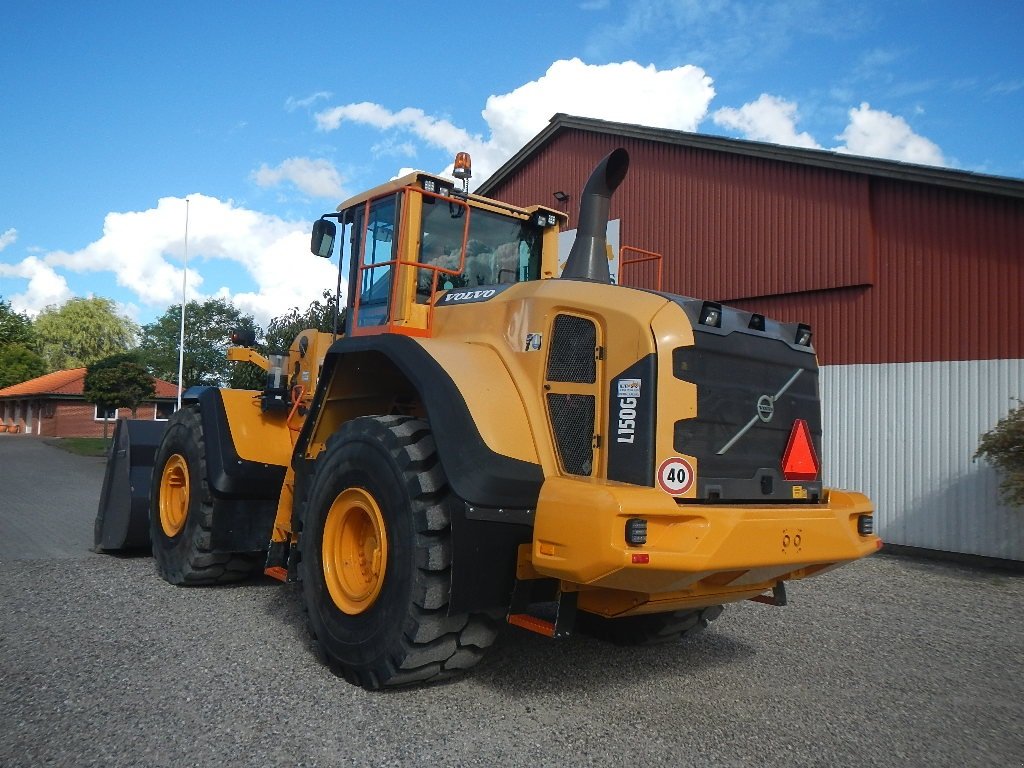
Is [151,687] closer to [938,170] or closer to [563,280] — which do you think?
[563,280]

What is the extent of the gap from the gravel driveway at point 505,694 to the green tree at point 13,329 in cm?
7161

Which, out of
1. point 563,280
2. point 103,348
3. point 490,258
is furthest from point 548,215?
point 103,348

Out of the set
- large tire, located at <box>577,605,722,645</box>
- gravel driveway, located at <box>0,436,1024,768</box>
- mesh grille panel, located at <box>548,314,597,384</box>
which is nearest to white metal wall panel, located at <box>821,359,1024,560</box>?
gravel driveway, located at <box>0,436,1024,768</box>

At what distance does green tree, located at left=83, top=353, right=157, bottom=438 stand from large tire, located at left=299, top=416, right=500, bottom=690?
29587mm

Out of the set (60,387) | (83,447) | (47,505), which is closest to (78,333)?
(60,387)

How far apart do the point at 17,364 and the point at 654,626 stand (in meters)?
72.4

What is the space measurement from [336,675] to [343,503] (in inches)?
38.0

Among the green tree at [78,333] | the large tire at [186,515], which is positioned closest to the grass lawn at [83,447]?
the large tire at [186,515]

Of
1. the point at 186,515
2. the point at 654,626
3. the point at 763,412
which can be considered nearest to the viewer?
the point at 763,412

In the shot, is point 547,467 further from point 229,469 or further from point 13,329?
point 13,329

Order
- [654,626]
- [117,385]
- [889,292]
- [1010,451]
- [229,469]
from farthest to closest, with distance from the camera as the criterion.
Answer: [117,385]
[889,292]
[1010,451]
[229,469]
[654,626]

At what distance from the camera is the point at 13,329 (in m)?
69.9

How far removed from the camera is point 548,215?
6.47m

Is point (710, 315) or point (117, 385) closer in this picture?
point (710, 315)
